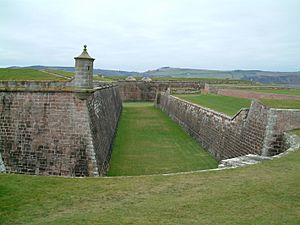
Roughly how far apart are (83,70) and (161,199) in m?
7.18

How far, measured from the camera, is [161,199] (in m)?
6.30

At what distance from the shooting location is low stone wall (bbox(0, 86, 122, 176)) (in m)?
11.7

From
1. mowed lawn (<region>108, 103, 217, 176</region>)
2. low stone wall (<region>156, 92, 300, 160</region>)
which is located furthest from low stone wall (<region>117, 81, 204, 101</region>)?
low stone wall (<region>156, 92, 300, 160</region>)

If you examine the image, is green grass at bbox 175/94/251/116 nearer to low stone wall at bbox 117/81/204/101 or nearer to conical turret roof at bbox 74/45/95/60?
conical turret roof at bbox 74/45/95/60

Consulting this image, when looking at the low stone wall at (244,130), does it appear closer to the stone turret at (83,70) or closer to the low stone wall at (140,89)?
the stone turret at (83,70)

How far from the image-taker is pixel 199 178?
762 centimetres

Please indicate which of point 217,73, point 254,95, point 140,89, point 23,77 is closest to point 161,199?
point 23,77

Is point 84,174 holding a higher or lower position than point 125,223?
lower

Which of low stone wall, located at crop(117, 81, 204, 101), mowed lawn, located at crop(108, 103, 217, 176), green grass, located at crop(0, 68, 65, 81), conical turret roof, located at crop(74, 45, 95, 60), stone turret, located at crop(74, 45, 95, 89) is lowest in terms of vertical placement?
mowed lawn, located at crop(108, 103, 217, 176)

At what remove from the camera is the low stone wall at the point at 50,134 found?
1173cm

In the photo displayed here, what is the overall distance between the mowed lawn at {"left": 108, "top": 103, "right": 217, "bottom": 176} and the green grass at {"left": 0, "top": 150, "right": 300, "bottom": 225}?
5.23 meters

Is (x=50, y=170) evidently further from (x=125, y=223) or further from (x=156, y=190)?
(x=125, y=223)

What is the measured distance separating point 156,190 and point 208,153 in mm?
9990

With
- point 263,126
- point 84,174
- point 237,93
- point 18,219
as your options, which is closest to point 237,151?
point 263,126
